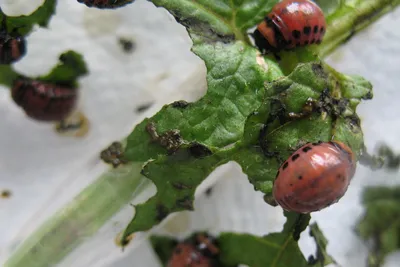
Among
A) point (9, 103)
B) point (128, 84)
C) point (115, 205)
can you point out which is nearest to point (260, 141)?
point (115, 205)

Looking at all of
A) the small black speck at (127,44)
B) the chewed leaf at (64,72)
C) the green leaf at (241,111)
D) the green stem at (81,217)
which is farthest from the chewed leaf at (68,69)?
the green leaf at (241,111)

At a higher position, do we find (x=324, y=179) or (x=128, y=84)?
(x=324, y=179)

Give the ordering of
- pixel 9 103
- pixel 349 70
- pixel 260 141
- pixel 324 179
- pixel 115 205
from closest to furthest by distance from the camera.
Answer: pixel 324 179 → pixel 260 141 → pixel 115 205 → pixel 9 103 → pixel 349 70

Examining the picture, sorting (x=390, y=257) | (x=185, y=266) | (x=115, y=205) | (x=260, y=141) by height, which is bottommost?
A: (x=390, y=257)

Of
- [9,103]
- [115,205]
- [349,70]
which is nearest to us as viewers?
[115,205]

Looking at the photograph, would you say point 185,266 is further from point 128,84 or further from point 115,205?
point 128,84

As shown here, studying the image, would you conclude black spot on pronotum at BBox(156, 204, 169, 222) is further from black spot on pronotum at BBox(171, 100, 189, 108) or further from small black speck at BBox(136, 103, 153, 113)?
small black speck at BBox(136, 103, 153, 113)
